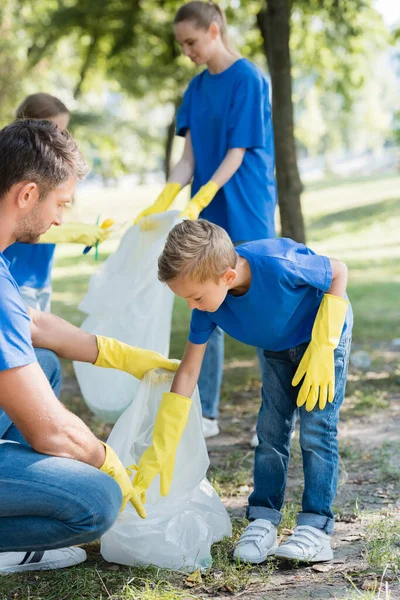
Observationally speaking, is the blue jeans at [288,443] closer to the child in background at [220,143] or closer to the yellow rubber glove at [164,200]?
the child in background at [220,143]

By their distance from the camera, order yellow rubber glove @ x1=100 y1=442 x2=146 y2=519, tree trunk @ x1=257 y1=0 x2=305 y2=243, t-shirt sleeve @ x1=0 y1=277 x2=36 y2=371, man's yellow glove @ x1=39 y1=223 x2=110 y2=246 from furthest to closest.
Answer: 1. tree trunk @ x1=257 y1=0 x2=305 y2=243
2. man's yellow glove @ x1=39 y1=223 x2=110 y2=246
3. yellow rubber glove @ x1=100 y1=442 x2=146 y2=519
4. t-shirt sleeve @ x1=0 y1=277 x2=36 y2=371

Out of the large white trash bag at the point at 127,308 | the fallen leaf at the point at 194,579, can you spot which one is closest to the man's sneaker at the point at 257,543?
the fallen leaf at the point at 194,579

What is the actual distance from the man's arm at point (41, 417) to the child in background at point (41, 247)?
121 cm

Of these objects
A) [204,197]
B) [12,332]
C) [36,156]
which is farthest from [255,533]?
[204,197]

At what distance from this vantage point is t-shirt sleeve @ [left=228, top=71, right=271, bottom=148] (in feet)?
10.4

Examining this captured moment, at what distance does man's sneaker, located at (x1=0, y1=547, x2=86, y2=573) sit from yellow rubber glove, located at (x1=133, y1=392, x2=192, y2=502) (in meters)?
0.28

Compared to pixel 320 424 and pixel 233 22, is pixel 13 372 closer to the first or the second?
pixel 320 424

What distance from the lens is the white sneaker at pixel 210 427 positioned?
3412mm

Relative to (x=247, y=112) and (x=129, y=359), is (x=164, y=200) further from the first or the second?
(x=129, y=359)

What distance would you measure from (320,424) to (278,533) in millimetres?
402

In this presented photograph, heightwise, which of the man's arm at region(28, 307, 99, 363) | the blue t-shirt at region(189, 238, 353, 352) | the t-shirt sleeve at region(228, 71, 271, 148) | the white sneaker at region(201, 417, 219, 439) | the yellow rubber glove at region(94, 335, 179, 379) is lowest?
the white sneaker at region(201, 417, 219, 439)

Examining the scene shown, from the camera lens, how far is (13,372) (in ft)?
5.89

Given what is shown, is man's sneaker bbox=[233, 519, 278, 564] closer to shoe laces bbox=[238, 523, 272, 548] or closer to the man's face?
shoe laces bbox=[238, 523, 272, 548]

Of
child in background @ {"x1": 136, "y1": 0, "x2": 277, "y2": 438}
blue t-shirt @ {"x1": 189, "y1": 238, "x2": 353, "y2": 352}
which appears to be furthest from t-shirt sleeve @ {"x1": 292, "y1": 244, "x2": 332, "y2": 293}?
child in background @ {"x1": 136, "y1": 0, "x2": 277, "y2": 438}
